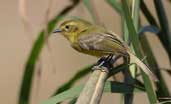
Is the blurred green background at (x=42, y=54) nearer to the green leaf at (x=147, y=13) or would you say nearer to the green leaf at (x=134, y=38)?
the green leaf at (x=147, y=13)

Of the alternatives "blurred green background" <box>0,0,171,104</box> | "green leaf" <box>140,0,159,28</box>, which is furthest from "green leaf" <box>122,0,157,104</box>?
"blurred green background" <box>0,0,171,104</box>

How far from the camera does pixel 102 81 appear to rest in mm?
1163

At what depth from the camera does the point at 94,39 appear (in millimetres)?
1653

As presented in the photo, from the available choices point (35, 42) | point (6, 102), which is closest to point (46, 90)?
point (6, 102)

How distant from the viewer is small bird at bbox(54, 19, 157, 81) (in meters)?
1.42

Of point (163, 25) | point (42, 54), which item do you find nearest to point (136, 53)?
point (163, 25)

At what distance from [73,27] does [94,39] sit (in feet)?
0.55

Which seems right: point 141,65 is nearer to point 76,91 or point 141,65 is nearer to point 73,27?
point 76,91

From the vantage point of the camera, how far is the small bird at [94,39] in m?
1.42

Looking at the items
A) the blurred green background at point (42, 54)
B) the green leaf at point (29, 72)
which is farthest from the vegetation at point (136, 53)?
the blurred green background at point (42, 54)

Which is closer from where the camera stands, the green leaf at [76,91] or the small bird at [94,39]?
the green leaf at [76,91]

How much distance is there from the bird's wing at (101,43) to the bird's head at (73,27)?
0.03 metres

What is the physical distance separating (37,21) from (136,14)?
3253 mm

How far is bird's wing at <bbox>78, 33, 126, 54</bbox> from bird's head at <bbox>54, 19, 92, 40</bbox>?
0.08 feet
